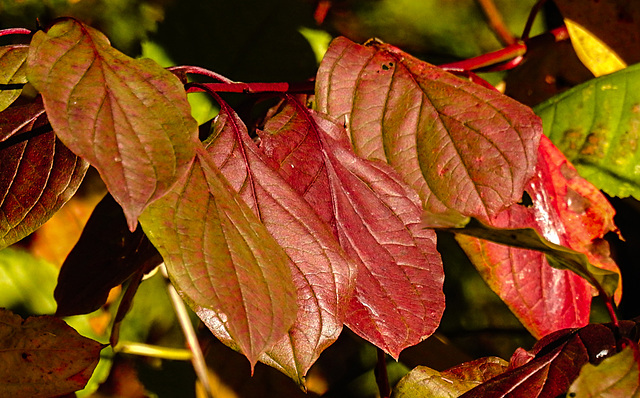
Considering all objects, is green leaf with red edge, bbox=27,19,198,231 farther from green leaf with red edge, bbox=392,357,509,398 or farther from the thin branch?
the thin branch

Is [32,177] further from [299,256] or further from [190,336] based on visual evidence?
[190,336]

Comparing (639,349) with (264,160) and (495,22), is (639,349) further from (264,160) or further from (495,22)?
(495,22)

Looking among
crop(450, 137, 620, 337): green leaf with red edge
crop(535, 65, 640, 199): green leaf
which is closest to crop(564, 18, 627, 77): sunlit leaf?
crop(535, 65, 640, 199): green leaf

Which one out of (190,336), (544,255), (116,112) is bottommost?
(190,336)

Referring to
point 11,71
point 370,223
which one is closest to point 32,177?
point 11,71

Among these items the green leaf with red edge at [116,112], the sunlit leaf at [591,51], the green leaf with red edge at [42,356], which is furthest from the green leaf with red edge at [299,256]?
the sunlit leaf at [591,51]

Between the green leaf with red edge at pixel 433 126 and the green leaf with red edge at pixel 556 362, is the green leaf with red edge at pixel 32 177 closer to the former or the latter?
the green leaf with red edge at pixel 433 126

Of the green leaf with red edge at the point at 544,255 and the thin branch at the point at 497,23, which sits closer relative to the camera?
the green leaf with red edge at the point at 544,255
